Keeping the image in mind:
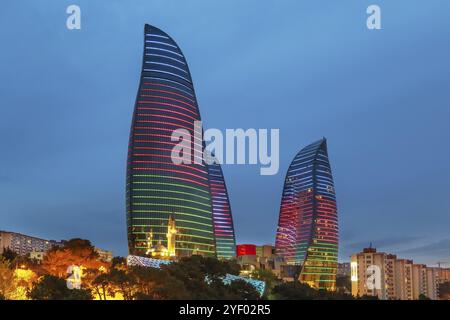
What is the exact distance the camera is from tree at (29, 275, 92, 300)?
5378 cm

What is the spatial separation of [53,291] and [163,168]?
11199 cm

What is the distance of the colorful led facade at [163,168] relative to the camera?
163 metres

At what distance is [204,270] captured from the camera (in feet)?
244

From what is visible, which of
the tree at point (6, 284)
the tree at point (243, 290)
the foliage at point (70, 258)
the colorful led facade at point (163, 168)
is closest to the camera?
the tree at point (6, 284)

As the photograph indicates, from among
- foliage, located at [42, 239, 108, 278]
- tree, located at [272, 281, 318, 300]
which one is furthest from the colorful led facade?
tree, located at [272, 281, 318, 300]

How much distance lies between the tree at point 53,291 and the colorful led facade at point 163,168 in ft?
320

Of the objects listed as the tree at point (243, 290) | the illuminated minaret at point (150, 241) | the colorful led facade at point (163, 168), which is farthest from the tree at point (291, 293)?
the illuminated minaret at point (150, 241)

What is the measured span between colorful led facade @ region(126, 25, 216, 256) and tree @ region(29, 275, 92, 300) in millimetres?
97390

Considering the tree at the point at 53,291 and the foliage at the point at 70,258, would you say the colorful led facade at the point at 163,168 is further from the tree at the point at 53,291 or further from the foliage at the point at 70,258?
the tree at the point at 53,291

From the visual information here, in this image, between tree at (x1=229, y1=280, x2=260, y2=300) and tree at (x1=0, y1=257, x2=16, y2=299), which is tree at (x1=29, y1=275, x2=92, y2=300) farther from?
tree at (x1=229, y1=280, x2=260, y2=300)

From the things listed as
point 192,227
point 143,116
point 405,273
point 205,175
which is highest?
point 143,116
